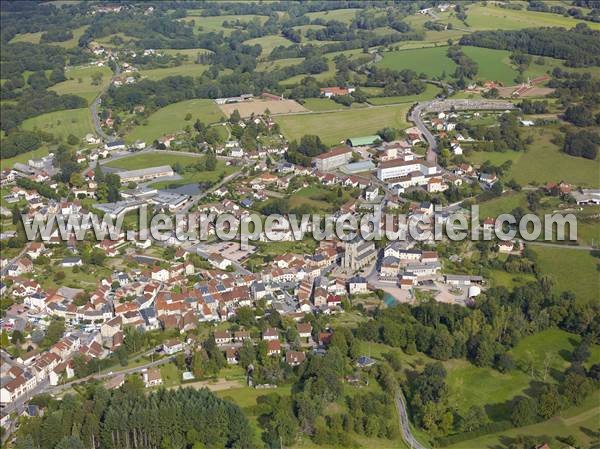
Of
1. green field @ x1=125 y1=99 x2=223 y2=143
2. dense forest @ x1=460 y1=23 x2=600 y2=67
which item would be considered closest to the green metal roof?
green field @ x1=125 y1=99 x2=223 y2=143

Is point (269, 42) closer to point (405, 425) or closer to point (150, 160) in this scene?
point (150, 160)

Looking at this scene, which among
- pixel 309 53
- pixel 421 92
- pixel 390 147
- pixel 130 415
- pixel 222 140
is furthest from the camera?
pixel 309 53

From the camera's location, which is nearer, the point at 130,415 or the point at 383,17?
the point at 130,415

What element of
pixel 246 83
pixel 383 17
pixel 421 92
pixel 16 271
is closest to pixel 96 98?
pixel 246 83

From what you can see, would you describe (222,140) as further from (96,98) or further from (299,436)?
(299,436)

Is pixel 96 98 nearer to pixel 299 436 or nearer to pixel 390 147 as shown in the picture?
pixel 390 147

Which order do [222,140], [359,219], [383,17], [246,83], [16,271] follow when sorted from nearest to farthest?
[16,271] < [359,219] < [222,140] < [246,83] < [383,17]
